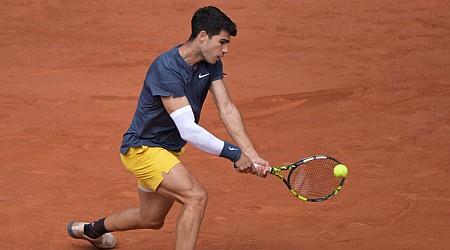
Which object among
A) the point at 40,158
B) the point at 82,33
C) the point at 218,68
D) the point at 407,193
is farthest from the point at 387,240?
the point at 82,33

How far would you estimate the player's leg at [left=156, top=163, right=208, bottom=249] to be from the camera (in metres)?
7.36

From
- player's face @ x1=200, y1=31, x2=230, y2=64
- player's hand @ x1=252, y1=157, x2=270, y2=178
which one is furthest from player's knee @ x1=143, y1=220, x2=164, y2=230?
player's face @ x1=200, y1=31, x2=230, y2=64

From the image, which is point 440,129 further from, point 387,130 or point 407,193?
point 407,193

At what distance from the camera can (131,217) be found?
26.7 ft

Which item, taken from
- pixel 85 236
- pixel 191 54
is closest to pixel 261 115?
pixel 85 236

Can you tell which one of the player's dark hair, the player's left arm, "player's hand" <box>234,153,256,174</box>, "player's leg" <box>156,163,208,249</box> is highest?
the player's dark hair

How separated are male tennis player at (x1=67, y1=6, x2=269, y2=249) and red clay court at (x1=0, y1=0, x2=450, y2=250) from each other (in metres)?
1.19

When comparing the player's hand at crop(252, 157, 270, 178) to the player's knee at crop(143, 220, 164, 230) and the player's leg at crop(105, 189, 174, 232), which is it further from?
the player's knee at crop(143, 220, 164, 230)

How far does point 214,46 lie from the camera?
7.47m

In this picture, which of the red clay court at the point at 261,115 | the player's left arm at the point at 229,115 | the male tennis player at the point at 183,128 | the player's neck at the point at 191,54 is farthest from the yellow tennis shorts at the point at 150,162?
the red clay court at the point at 261,115

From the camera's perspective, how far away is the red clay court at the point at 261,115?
9.02 metres

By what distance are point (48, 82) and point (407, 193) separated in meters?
A: 5.12

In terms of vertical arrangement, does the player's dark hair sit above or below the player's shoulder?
above

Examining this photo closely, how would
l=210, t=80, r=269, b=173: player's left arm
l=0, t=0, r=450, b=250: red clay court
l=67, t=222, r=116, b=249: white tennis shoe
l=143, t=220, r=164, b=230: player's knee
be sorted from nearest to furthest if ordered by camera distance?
1. l=210, t=80, r=269, b=173: player's left arm
2. l=143, t=220, r=164, b=230: player's knee
3. l=67, t=222, r=116, b=249: white tennis shoe
4. l=0, t=0, r=450, b=250: red clay court
